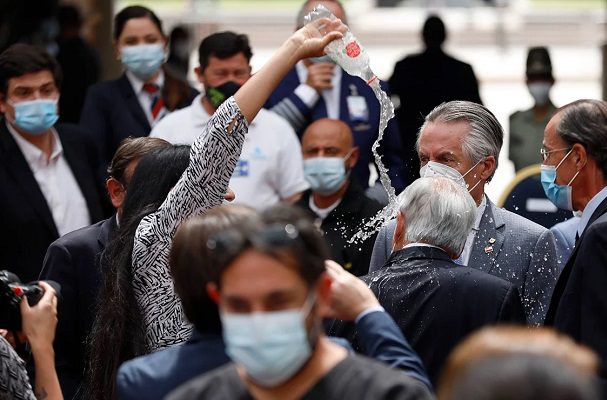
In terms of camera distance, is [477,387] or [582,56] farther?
[582,56]

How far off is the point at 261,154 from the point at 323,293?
13.7 ft

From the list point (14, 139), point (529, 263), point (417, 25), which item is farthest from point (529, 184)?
point (417, 25)

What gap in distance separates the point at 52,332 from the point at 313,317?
4.46ft

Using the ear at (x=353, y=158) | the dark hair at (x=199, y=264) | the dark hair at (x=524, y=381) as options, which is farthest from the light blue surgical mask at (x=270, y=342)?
the ear at (x=353, y=158)

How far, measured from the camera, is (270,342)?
3.01 m

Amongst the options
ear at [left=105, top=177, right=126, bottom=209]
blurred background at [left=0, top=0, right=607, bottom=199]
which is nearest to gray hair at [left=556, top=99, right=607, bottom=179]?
ear at [left=105, top=177, right=126, bottom=209]

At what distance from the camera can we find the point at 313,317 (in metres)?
3.13

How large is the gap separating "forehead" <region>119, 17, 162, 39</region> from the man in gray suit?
2895mm

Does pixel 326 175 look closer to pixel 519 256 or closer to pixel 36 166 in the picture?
pixel 36 166

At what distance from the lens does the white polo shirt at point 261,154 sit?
7289mm

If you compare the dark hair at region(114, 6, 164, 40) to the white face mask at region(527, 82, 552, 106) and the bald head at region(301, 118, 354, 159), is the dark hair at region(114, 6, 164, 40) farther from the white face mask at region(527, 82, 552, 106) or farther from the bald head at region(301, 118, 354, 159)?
the white face mask at region(527, 82, 552, 106)

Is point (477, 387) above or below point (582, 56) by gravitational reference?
above

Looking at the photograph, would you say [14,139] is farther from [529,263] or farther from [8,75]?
[529,263]

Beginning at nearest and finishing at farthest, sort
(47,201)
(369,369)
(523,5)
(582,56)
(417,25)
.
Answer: (369,369)
(47,201)
(582,56)
(417,25)
(523,5)
